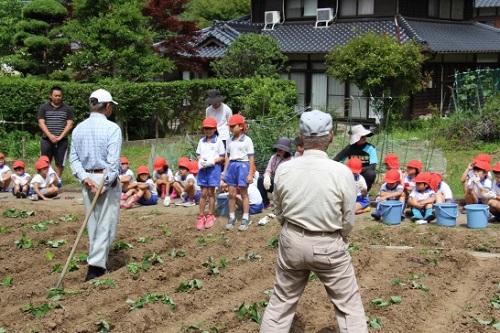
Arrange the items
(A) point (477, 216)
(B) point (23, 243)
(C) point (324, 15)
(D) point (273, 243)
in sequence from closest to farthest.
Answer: (D) point (273, 243), (B) point (23, 243), (A) point (477, 216), (C) point (324, 15)

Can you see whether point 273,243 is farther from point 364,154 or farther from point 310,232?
point 310,232

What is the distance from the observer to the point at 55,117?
1166 cm

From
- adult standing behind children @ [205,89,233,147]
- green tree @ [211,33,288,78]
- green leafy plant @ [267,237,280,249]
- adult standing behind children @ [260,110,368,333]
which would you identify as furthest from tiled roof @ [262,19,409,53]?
adult standing behind children @ [260,110,368,333]

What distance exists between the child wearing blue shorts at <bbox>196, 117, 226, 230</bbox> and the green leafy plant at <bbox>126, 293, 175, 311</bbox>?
10.2 ft

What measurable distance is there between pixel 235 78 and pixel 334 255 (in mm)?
16201

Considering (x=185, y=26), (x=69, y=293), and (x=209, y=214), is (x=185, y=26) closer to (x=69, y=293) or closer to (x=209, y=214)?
(x=209, y=214)

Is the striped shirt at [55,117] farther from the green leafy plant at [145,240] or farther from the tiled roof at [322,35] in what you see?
the tiled roof at [322,35]

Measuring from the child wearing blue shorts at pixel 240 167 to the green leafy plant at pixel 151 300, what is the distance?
301 cm

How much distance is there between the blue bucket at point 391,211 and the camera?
29.9 ft

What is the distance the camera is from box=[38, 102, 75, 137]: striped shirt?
459 inches

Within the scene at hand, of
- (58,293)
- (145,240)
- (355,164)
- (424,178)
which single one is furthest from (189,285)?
(424,178)

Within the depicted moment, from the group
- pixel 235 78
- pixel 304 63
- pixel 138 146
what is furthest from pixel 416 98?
pixel 138 146

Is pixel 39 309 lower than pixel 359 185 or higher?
lower

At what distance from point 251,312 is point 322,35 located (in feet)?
59.2
